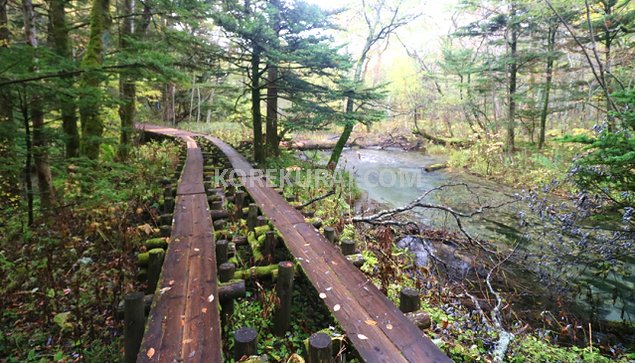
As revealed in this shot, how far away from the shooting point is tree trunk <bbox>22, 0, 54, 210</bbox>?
4.02 m

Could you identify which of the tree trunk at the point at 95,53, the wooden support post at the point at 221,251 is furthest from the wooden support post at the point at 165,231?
the tree trunk at the point at 95,53

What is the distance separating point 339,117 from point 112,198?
6.60 meters

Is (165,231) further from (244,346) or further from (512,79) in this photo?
(512,79)

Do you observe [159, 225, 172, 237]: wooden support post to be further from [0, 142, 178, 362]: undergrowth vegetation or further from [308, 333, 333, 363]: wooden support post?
[308, 333, 333, 363]: wooden support post

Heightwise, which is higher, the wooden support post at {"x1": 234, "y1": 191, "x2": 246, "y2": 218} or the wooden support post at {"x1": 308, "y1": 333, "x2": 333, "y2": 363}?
the wooden support post at {"x1": 234, "y1": 191, "x2": 246, "y2": 218}

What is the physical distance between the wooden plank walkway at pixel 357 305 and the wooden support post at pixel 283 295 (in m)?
0.25

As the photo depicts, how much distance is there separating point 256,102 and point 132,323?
8588 mm

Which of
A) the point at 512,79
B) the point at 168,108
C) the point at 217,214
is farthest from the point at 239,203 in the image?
the point at 168,108

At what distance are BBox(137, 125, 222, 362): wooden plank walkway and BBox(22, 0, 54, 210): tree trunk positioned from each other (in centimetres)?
217

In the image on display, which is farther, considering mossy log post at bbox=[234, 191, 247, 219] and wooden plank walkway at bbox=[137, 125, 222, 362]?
mossy log post at bbox=[234, 191, 247, 219]

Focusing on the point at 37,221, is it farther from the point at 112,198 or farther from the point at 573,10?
the point at 573,10

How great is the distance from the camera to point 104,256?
467cm

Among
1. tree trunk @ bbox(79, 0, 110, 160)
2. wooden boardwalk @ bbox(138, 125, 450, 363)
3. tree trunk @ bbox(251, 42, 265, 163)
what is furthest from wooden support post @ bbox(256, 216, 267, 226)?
tree trunk @ bbox(251, 42, 265, 163)

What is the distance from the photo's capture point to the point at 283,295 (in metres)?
3.10
